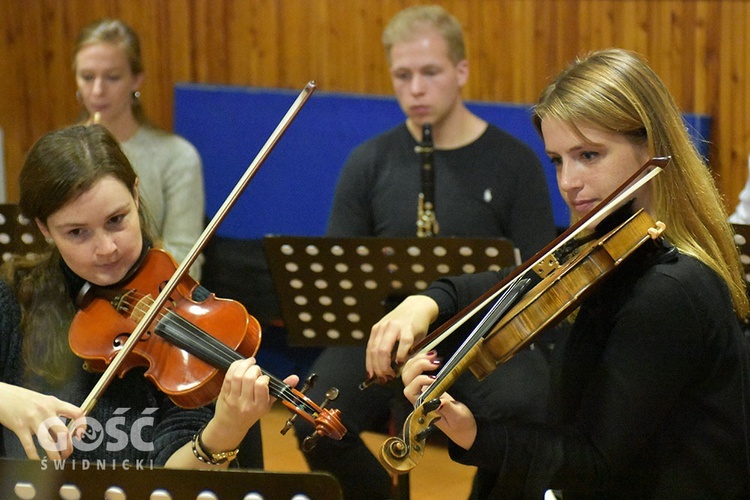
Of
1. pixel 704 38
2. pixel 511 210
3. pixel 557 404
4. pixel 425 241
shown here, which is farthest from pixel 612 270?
pixel 704 38

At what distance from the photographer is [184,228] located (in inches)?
123

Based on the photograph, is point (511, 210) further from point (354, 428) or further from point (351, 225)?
point (354, 428)

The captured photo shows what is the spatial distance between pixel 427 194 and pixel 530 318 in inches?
53.8

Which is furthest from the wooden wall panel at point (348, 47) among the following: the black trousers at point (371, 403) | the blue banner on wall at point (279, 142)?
the black trousers at point (371, 403)

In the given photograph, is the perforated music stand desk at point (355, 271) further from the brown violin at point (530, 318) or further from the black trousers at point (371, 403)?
the brown violin at point (530, 318)

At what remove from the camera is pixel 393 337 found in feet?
5.39

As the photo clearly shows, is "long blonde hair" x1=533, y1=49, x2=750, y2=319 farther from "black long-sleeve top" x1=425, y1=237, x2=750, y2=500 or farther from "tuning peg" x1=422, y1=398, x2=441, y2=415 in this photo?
"tuning peg" x1=422, y1=398, x2=441, y2=415

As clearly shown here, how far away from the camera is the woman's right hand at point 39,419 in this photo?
1.41 metres

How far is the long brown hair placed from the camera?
169 centimetres

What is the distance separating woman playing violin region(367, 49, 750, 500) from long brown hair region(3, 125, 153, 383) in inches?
25.4

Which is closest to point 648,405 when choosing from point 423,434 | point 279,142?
point 423,434

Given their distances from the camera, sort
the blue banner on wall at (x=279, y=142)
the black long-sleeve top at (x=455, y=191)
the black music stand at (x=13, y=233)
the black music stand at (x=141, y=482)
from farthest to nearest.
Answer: the blue banner on wall at (x=279, y=142) → the black long-sleeve top at (x=455, y=191) → the black music stand at (x=13, y=233) → the black music stand at (x=141, y=482)

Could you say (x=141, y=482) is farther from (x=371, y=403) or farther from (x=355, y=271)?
(x=371, y=403)

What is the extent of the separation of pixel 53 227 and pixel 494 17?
242cm
